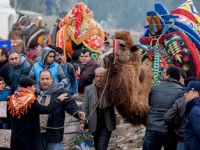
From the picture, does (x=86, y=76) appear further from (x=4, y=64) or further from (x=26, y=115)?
(x=26, y=115)

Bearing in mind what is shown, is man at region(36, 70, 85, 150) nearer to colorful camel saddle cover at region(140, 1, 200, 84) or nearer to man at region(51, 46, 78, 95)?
man at region(51, 46, 78, 95)

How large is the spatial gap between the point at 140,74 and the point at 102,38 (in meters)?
4.55

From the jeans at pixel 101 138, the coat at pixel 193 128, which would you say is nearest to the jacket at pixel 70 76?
the jeans at pixel 101 138

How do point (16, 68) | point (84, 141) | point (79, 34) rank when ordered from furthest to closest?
1. point (79, 34)
2. point (16, 68)
3. point (84, 141)

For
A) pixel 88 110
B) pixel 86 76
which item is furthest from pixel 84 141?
pixel 86 76

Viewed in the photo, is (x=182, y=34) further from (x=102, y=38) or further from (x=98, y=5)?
(x=98, y=5)

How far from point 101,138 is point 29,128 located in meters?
1.74

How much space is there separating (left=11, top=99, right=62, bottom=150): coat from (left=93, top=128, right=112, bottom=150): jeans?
1494mm

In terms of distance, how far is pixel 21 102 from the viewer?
899 centimetres

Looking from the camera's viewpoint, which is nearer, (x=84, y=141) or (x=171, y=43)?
(x=84, y=141)

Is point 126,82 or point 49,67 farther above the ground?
point 49,67

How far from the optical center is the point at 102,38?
14.7 metres

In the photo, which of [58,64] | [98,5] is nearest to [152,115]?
[58,64]

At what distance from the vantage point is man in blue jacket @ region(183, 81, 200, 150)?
805cm
